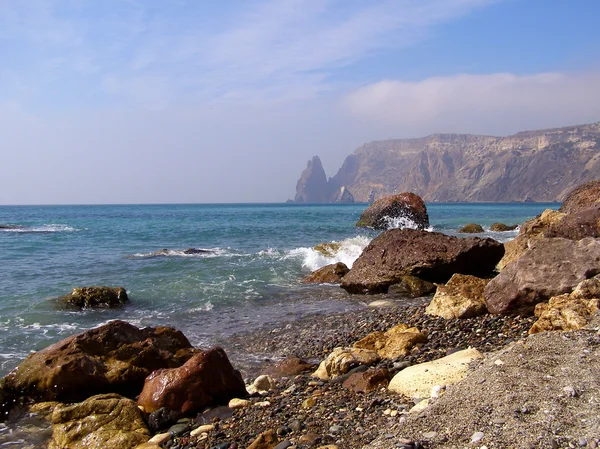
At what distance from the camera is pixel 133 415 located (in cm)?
595

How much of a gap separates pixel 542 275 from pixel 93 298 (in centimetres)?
982

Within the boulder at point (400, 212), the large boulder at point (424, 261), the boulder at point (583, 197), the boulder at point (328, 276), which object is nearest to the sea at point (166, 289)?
the boulder at point (328, 276)

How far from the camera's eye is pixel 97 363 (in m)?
7.32

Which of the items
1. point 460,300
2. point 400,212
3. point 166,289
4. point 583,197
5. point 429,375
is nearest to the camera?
point 429,375

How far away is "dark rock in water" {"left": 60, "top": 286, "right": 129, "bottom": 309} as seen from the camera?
12.3m

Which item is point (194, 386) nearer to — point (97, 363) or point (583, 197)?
point (97, 363)

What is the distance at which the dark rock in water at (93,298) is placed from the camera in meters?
12.3

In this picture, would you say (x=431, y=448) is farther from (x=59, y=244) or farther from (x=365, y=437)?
(x=59, y=244)

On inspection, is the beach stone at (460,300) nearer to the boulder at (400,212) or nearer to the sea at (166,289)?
the sea at (166,289)

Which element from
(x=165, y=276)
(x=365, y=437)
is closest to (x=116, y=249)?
(x=165, y=276)

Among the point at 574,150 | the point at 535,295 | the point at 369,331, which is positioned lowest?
the point at 369,331

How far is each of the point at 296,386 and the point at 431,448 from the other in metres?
3.06

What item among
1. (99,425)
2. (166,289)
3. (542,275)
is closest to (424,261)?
(542,275)

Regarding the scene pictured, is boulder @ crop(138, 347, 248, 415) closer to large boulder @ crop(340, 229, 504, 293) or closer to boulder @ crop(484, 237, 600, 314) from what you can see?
boulder @ crop(484, 237, 600, 314)
